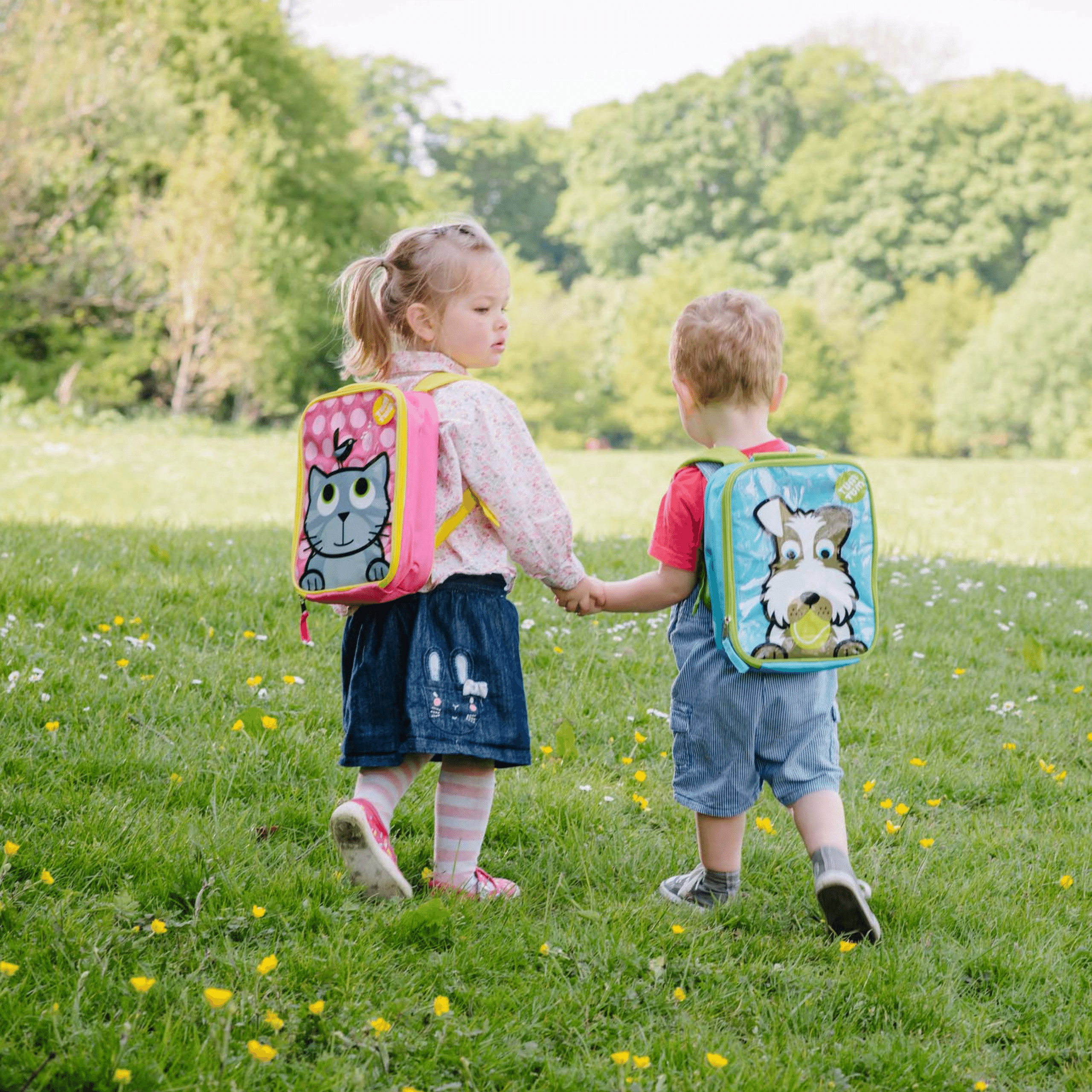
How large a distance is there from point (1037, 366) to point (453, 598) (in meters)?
39.4

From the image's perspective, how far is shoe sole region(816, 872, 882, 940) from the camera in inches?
106

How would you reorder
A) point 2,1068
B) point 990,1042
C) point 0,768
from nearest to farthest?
point 2,1068 → point 990,1042 → point 0,768

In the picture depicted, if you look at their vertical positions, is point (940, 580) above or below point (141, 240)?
below

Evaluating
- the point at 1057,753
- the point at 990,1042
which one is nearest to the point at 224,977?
the point at 990,1042

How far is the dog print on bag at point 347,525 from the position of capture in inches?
104

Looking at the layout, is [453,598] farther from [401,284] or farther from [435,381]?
[401,284]

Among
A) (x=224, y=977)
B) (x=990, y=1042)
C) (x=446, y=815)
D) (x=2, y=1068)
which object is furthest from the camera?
(x=446, y=815)

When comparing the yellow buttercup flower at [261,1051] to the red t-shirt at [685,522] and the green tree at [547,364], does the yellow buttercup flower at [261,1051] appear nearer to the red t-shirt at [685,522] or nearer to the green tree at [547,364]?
the red t-shirt at [685,522]

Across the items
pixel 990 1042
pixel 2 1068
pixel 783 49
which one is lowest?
pixel 990 1042

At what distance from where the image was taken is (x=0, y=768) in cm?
326

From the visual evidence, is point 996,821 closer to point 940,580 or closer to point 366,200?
point 940,580

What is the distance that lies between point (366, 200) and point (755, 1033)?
31830 millimetres

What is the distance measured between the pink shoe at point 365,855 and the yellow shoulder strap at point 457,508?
0.67 m

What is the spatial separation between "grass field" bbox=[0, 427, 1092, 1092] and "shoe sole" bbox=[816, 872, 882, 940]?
0.07 metres
